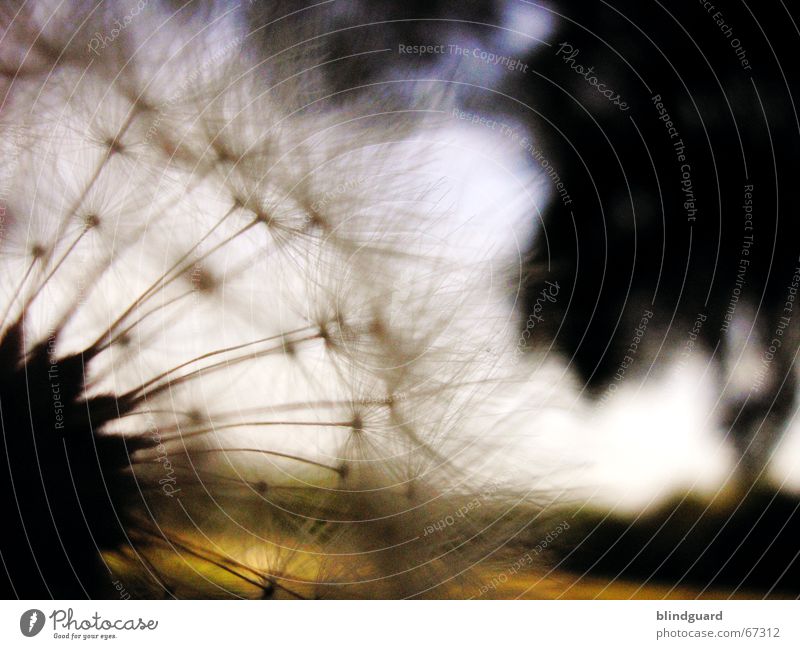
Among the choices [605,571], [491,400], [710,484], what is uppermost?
[491,400]

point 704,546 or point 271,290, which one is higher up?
point 271,290

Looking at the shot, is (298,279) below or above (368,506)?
above

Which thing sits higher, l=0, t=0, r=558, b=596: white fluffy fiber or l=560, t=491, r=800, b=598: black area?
l=0, t=0, r=558, b=596: white fluffy fiber

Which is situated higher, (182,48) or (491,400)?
(182,48)

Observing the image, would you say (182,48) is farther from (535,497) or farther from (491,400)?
(535,497)

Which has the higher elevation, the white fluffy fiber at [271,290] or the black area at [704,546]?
the white fluffy fiber at [271,290]

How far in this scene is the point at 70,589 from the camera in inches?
29.6

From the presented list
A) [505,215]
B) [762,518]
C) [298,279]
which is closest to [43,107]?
[298,279]

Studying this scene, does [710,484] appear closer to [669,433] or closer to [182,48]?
[669,433]

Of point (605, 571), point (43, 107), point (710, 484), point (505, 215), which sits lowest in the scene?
point (605, 571)

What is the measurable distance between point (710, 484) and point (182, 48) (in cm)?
92

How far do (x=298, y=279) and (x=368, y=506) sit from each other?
1.03ft

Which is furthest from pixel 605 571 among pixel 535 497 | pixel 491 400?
pixel 491 400

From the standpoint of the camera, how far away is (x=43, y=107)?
0.76 metres
